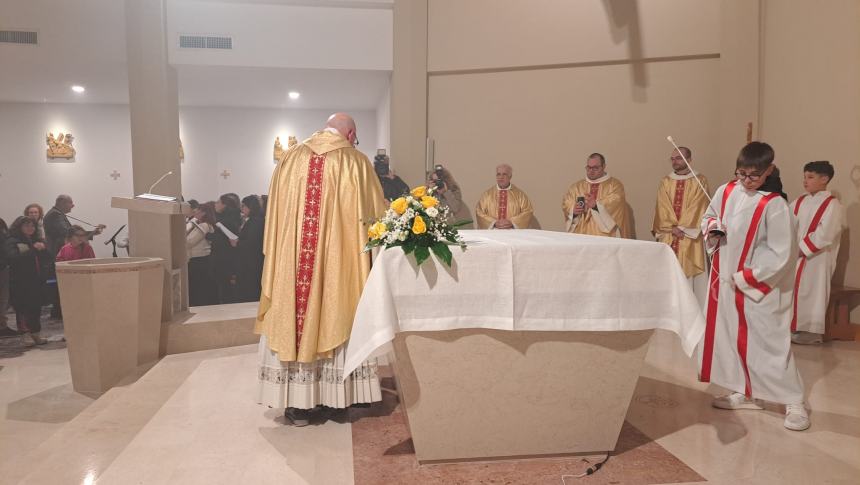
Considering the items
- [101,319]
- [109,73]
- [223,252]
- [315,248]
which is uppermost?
[109,73]

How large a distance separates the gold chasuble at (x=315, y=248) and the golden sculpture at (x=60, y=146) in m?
8.38

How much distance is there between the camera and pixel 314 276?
130 inches

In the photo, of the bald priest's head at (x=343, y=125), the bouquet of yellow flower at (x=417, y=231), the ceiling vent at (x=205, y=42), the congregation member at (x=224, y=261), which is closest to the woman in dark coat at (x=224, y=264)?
the congregation member at (x=224, y=261)

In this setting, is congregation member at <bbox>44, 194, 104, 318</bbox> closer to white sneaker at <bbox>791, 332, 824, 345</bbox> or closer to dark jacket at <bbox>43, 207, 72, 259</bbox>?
dark jacket at <bbox>43, 207, 72, 259</bbox>

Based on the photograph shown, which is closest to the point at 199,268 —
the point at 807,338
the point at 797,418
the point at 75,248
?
the point at 75,248

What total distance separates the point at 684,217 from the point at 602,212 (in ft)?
2.88

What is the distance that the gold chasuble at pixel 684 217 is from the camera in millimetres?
6152

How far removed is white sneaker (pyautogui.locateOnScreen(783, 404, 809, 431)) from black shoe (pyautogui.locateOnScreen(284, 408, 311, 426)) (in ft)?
8.67

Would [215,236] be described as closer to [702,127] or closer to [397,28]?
[397,28]

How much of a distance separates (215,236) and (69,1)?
3.39m

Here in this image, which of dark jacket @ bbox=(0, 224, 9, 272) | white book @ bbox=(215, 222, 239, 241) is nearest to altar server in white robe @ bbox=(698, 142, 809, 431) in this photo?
white book @ bbox=(215, 222, 239, 241)

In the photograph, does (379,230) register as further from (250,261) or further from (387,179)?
(250,261)

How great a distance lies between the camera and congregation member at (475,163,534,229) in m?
6.86

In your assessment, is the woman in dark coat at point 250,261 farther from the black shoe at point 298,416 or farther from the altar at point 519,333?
the altar at point 519,333
